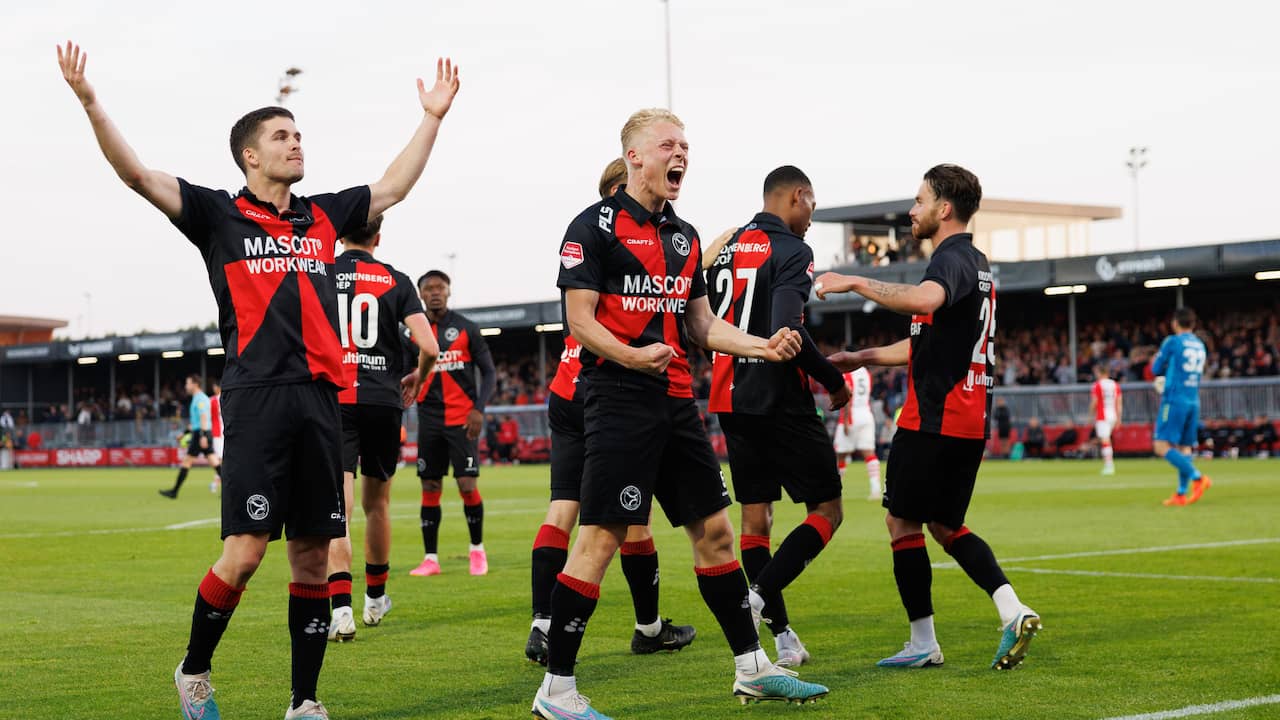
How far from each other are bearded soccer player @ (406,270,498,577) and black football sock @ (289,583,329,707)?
231 inches

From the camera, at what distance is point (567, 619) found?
18.5ft

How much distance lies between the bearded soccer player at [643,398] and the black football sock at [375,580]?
340 cm

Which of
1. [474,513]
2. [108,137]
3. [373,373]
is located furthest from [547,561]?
[474,513]

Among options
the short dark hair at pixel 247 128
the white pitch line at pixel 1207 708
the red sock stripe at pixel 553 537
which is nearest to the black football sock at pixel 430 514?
the red sock stripe at pixel 553 537

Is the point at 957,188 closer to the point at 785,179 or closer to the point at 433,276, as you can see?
the point at 785,179

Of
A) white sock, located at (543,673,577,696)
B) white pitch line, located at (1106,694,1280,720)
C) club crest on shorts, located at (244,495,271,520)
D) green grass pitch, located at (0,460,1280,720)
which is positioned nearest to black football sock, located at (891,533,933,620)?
green grass pitch, located at (0,460,1280,720)

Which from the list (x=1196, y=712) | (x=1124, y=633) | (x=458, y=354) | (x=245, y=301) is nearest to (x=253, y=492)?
(x=245, y=301)

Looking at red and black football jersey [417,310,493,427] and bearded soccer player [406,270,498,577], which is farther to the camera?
red and black football jersey [417,310,493,427]

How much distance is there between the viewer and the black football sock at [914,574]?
23.0 ft

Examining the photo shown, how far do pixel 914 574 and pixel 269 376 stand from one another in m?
3.29

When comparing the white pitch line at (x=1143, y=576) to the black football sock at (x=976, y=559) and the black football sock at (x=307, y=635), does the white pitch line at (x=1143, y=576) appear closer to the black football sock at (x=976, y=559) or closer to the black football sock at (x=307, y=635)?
the black football sock at (x=976, y=559)

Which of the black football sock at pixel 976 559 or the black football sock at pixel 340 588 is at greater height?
the black football sock at pixel 976 559

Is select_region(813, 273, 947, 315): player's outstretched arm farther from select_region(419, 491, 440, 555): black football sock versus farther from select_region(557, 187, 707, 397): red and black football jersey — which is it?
select_region(419, 491, 440, 555): black football sock

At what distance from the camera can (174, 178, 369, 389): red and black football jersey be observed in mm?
5484
